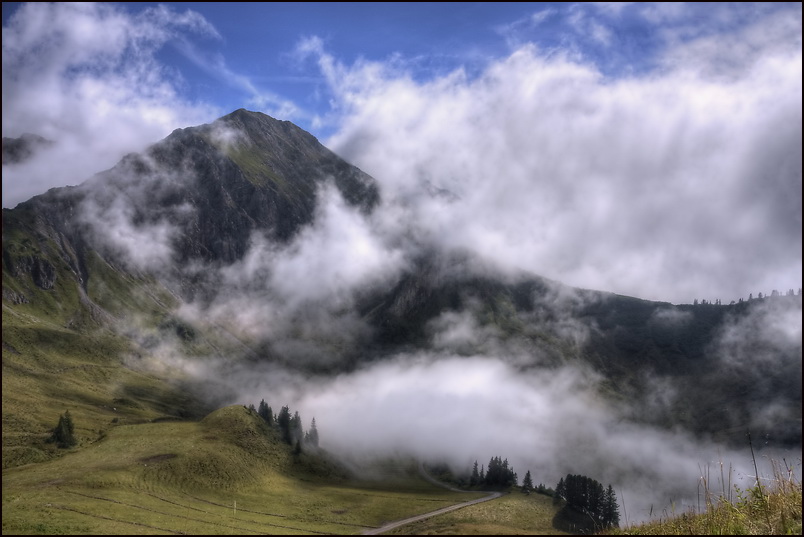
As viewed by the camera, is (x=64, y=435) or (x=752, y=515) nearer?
(x=752, y=515)

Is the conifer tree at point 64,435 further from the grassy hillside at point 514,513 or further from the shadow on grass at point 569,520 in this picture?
the shadow on grass at point 569,520

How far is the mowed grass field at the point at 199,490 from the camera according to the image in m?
85.6

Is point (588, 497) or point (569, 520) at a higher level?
point (588, 497)

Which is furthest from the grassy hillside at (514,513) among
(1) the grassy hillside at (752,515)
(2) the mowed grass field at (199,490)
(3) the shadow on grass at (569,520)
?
(1) the grassy hillside at (752,515)

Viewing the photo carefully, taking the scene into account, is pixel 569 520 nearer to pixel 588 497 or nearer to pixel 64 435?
pixel 588 497

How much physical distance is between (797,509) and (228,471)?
15812cm

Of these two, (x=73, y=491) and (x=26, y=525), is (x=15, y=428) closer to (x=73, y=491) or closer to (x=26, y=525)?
(x=73, y=491)

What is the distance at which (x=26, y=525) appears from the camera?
66938 mm

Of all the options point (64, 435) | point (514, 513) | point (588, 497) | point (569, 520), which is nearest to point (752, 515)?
point (514, 513)

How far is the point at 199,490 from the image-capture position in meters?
130

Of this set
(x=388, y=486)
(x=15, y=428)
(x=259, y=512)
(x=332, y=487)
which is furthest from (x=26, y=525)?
(x=388, y=486)

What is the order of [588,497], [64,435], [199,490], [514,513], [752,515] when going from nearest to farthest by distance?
[752,515], [199,490], [514,513], [64,435], [588,497]

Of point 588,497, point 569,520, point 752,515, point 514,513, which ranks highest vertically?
point 752,515

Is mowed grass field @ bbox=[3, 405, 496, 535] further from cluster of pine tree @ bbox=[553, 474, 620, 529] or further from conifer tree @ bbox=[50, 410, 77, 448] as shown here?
cluster of pine tree @ bbox=[553, 474, 620, 529]
